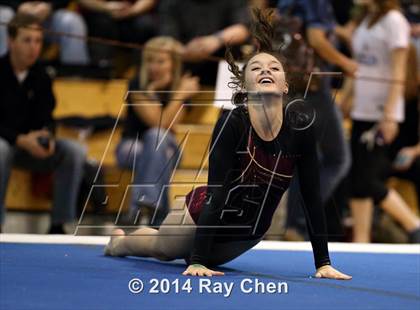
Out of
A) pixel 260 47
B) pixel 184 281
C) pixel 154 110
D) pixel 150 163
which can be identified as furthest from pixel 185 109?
pixel 184 281

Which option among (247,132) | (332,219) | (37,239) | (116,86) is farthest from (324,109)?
(247,132)

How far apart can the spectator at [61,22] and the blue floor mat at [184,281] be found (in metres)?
2.19

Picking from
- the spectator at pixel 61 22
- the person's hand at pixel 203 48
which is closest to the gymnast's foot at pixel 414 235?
the person's hand at pixel 203 48

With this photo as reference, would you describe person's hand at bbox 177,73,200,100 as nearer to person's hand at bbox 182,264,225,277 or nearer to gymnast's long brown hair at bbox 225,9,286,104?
gymnast's long brown hair at bbox 225,9,286,104

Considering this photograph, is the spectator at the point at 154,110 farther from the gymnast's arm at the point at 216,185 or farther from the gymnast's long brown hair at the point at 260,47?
the gymnast's arm at the point at 216,185

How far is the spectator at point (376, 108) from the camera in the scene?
555 cm

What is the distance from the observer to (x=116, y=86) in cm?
606

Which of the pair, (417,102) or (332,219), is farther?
(417,102)

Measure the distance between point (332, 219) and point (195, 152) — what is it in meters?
0.92

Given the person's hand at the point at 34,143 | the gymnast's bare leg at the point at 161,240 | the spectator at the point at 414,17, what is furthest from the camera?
the spectator at the point at 414,17

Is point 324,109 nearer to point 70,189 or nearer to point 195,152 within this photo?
point 195,152

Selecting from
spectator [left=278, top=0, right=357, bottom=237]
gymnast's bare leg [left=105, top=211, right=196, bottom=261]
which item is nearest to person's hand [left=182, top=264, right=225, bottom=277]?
gymnast's bare leg [left=105, top=211, right=196, bottom=261]

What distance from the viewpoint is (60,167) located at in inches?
214

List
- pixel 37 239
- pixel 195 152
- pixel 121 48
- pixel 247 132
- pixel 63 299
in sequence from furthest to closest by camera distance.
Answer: pixel 121 48 < pixel 195 152 < pixel 37 239 < pixel 247 132 < pixel 63 299
